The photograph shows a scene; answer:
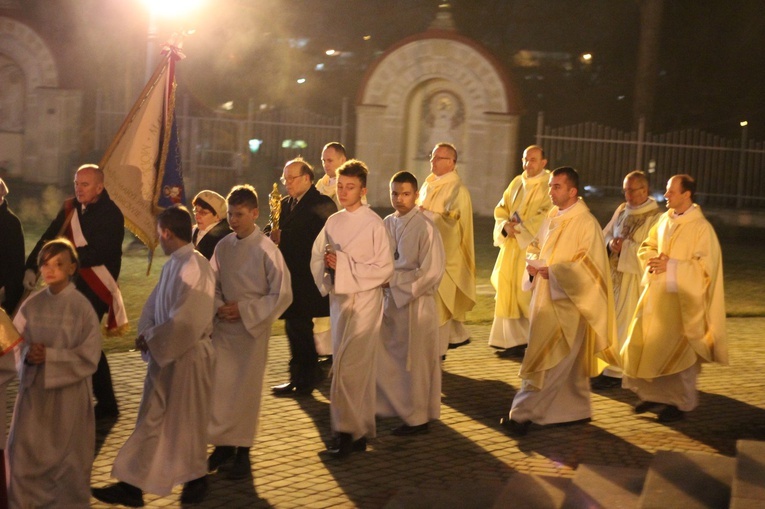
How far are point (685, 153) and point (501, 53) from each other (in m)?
9.17

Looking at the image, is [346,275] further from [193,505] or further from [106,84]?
[106,84]

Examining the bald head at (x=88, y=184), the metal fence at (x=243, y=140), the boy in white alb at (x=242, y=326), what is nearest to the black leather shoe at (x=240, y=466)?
the boy in white alb at (x=242, y=326)

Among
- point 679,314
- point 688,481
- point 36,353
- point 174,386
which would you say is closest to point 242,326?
point 174,386

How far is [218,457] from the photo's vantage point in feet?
23.5

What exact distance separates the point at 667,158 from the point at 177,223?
18.9 meters

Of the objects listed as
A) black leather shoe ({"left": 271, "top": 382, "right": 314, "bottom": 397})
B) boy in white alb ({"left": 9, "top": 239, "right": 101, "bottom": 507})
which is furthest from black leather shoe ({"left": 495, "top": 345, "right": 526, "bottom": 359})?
boy in white alb ({"left": 9, "top": 239, "right": 101, "bottom": 507})

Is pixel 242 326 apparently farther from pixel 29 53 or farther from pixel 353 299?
pixel 29 53

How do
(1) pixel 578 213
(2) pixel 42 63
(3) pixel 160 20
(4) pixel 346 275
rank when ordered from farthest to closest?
(2) pixel 42 63 → (3) pixel 160 20 → (1) pixel 578 213 → (4) pixel 346 275

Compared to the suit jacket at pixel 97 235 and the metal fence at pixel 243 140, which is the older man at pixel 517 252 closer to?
→ the suit jacket at pixel 97 235

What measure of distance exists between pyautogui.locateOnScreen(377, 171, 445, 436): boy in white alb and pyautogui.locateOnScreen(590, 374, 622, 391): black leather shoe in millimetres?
2138

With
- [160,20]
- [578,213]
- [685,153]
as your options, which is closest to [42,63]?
[160,20]

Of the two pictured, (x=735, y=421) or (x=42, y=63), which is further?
(x=42, y=63)

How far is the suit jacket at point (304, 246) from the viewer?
30.2ft

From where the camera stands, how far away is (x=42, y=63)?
27203 millimetres
